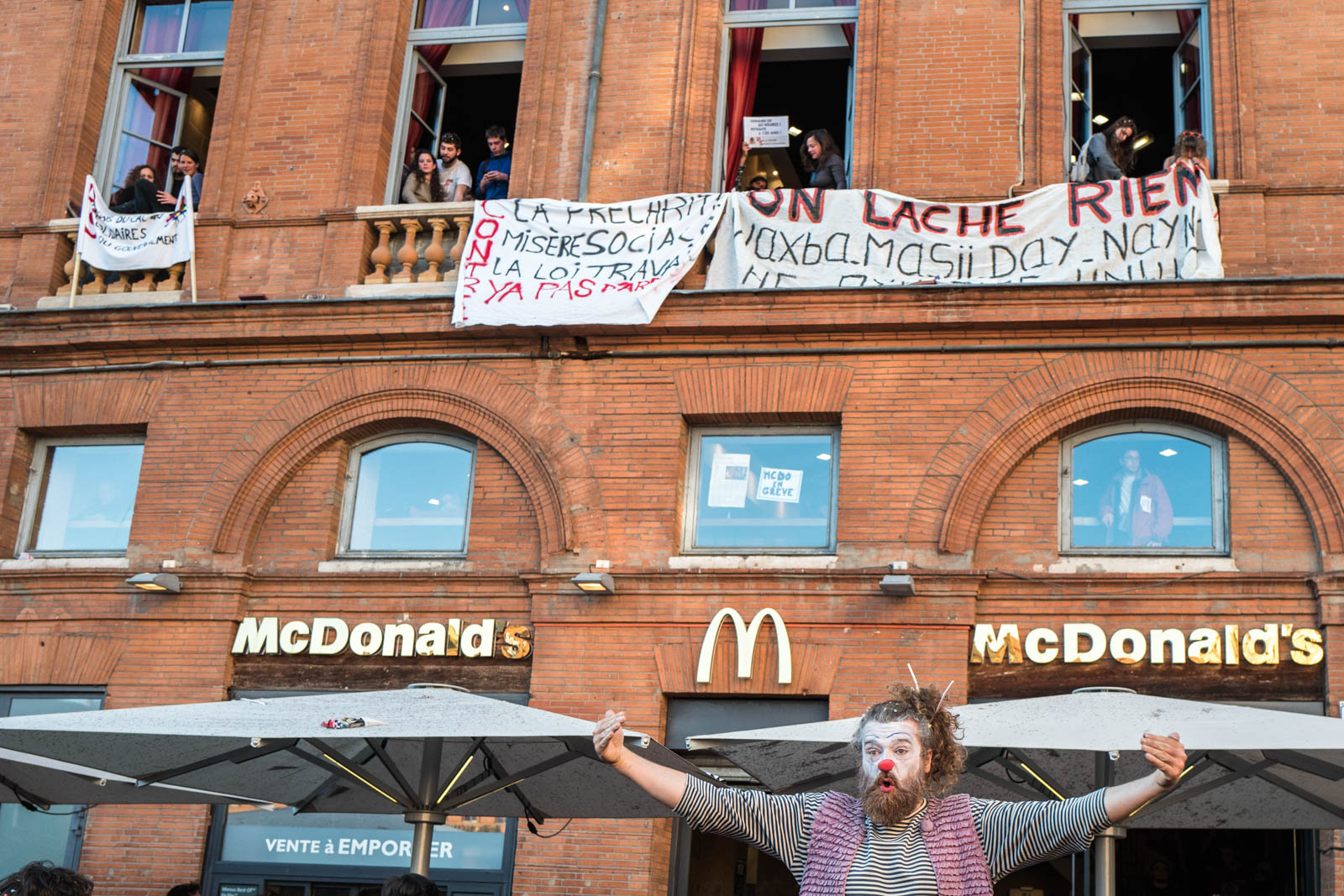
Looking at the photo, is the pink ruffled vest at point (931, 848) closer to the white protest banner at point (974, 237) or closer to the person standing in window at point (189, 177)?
the white protest banner at point (974, 237)

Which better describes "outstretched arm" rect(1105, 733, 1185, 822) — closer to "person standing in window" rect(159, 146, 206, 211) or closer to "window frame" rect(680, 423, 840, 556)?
"window frame" rect(680, 423, 840, 556)

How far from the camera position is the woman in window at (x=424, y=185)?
49.5 ft

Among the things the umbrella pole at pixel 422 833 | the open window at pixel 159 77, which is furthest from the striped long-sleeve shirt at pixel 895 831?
the open window at pixel 159 77

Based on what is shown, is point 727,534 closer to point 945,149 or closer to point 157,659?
point 945,149

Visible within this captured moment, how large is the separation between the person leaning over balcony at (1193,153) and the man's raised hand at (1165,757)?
971 centimetres

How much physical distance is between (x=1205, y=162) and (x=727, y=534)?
5.09 meters

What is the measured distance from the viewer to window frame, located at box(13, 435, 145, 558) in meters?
14.6

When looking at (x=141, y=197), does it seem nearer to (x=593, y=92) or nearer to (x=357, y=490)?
(x=357, y=490)

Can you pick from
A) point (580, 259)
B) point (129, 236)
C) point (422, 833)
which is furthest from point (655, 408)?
point (129, 236)

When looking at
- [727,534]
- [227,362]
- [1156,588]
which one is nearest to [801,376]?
[727,534]

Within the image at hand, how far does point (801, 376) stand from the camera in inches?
525

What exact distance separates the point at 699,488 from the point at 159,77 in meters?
7.75

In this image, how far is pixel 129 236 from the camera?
595 inches

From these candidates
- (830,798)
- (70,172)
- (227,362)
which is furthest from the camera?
(70,172)
